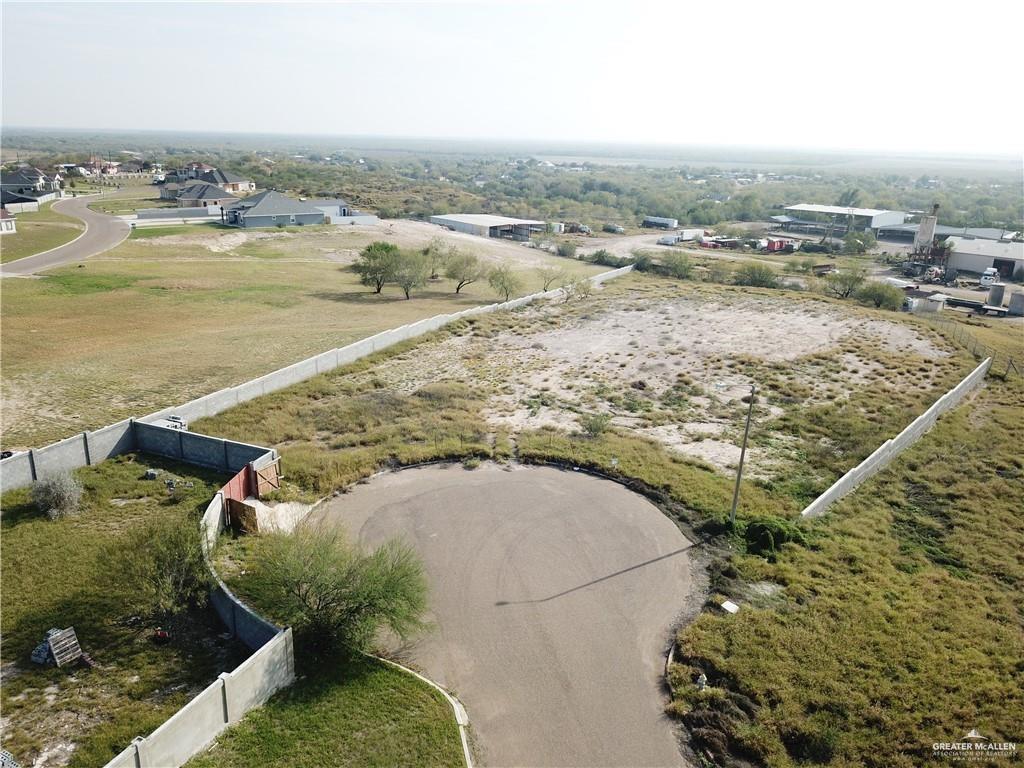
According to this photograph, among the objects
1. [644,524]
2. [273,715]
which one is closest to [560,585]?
[644,524]

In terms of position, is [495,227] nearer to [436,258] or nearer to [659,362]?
[436,258]

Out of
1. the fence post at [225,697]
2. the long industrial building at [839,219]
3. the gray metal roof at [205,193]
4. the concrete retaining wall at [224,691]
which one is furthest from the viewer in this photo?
the long industrial building at [839,219]

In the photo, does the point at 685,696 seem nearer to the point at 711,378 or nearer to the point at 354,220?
the point at 711,378

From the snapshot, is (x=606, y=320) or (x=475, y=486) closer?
(x=475, y=486)

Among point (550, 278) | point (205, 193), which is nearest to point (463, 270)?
point (550, 278)

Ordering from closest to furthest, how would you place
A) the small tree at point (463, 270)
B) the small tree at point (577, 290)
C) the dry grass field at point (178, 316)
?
the dry grass field at point (178, 316) → the small tree at point (577, 290) → the small tree at point (463, 270)

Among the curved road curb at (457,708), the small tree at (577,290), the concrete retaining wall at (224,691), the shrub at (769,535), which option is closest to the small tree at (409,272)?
the small tree at (577,290)

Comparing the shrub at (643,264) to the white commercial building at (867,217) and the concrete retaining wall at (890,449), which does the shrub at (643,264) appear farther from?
the white commercial building at (867,217)
